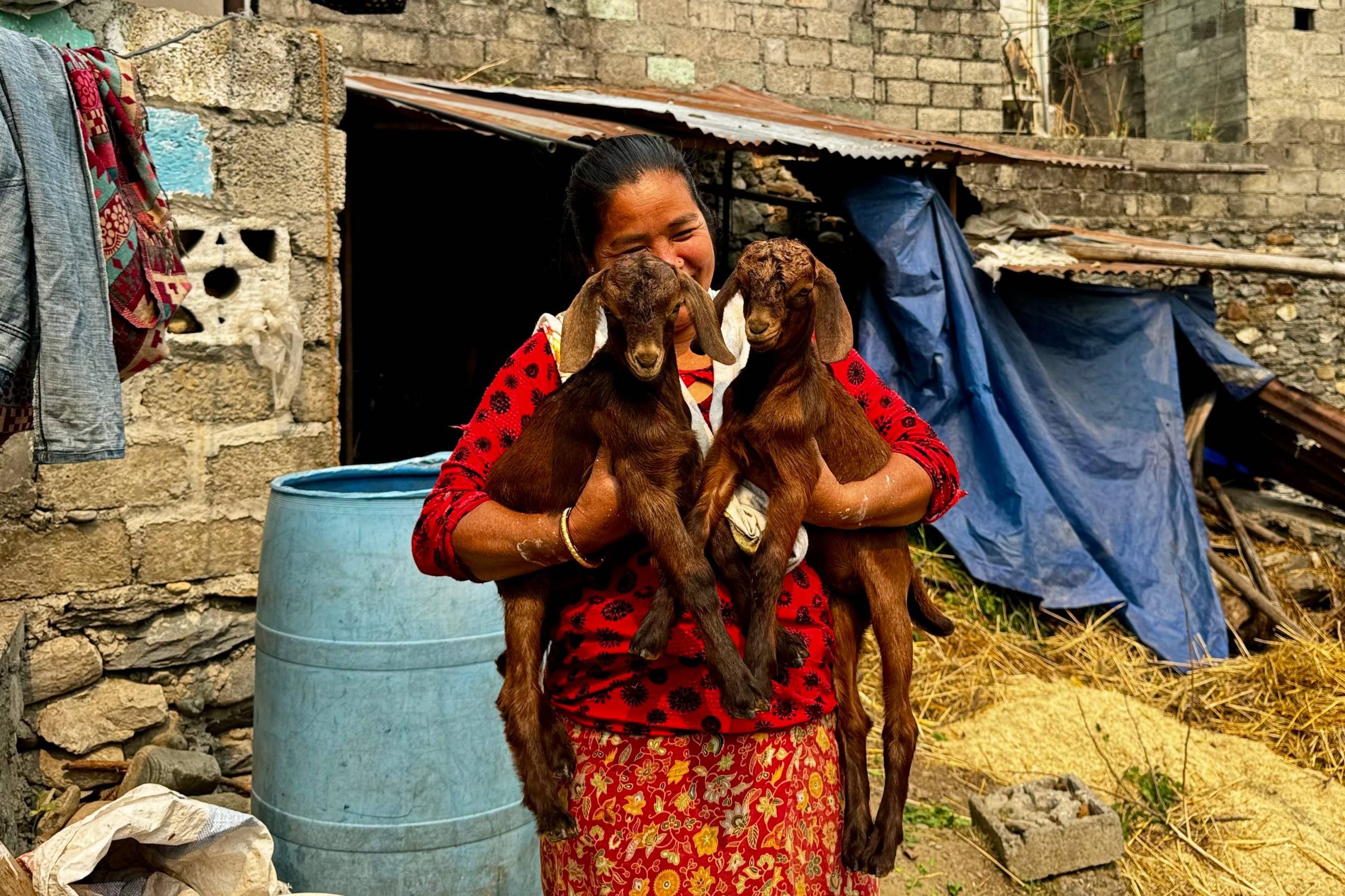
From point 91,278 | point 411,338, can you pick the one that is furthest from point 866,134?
point 91,278

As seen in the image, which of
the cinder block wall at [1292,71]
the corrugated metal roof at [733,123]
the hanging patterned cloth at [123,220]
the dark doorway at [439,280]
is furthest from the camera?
the cinder block wall at [1292,71]

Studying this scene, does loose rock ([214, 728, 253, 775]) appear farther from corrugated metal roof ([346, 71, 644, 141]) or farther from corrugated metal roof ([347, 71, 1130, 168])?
corrugated metal roof ([347, 71, 1130, 168])

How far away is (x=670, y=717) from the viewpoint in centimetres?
175

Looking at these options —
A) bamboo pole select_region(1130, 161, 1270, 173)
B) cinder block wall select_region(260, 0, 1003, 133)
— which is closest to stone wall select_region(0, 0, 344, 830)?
cinder block wall select_region(260, 0, 1003, 133)

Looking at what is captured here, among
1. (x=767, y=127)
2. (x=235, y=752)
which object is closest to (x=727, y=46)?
(x=767, y=127)

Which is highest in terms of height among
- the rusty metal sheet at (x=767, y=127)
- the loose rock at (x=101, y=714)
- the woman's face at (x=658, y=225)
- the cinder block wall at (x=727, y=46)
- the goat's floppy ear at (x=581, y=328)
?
the cinder block wall at (x=727, y=46)

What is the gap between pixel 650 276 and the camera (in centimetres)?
158

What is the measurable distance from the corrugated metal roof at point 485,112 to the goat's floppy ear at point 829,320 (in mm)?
2949

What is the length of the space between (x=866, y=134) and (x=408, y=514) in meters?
4.82

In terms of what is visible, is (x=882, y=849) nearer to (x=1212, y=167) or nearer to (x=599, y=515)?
(x=599, y=515)

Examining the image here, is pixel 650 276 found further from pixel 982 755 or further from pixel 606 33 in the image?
pixel 606 33

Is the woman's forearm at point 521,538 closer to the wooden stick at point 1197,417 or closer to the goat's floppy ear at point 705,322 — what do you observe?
the goat's floppy ear at point 705,322

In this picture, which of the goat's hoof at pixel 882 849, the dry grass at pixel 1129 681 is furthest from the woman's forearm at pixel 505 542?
the dry grass at pixel 1129 681

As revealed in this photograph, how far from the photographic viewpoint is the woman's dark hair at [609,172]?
1.87m
